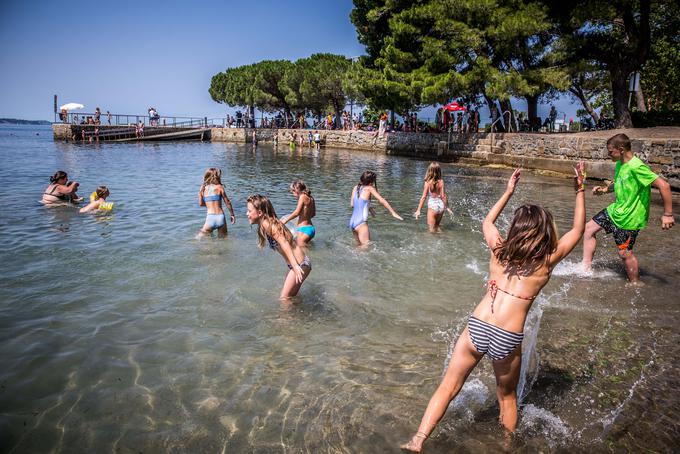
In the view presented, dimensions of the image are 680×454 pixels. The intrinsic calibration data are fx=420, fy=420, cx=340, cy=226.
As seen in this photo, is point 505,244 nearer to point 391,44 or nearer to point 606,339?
point 606,339

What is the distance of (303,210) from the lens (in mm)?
7398

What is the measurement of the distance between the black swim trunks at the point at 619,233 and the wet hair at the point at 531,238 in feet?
12.6

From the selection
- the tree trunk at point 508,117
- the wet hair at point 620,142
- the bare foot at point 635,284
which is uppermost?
the tree trunk at point 508,117

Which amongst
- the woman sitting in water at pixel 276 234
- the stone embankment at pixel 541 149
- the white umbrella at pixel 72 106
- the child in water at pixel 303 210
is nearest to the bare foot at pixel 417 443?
the woman sitting in water at pixel 276 234

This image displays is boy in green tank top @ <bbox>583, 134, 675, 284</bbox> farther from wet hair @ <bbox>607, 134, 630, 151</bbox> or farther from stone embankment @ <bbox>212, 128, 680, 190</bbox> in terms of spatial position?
stone embankment @ <bbox>212, 128, 680, 190</bbox>

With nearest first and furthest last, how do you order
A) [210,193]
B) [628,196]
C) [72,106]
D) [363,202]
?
[628,196] < [363,202] < [210,193] < [72,106]

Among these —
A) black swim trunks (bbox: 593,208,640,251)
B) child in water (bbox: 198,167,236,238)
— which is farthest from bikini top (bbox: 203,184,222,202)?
black swim trunks (bbox: 593,208,640,251)

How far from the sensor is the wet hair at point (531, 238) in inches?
107

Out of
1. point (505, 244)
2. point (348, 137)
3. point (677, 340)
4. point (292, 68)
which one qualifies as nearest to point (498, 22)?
point (348, 137)

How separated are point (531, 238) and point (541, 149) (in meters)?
20.9

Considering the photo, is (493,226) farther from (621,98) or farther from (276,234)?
(621,98)

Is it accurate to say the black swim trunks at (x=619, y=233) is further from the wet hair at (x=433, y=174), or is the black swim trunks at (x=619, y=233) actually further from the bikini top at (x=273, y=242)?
the bikini top at (x=273, y=242)

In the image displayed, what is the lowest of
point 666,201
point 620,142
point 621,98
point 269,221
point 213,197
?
point 269,221

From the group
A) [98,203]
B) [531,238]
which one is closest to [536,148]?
[98,203]
